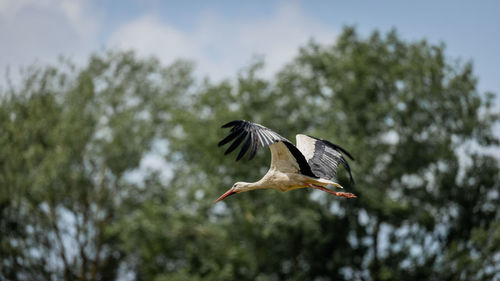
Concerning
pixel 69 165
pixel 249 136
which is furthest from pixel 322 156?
pixel 69 165

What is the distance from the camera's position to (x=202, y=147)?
18.2 metres

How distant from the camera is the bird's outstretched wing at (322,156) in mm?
6363

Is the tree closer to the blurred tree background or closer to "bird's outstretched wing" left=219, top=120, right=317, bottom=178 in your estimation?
the blurred tree background

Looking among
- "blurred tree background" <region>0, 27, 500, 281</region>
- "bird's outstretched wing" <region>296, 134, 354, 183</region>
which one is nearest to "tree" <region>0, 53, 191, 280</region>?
"blurred tree background" <region>0, 27, 500, 281</region>

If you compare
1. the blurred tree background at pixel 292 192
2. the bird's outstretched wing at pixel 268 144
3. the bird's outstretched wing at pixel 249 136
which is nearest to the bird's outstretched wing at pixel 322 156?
the bird's outstretched wing at pixel 268 144

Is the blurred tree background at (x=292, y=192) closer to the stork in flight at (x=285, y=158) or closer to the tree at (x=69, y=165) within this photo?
the tree at (x=69, y=165)

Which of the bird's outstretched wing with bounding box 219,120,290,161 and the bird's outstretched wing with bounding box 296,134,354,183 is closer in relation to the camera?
the bird's outstretched wing with bounding box 219,120,290,161

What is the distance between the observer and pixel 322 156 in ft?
22.2

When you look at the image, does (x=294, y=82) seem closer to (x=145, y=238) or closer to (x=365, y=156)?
(x=365, y=156)

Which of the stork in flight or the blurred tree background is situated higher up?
the blurred tree background

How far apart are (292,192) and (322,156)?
33.5ft

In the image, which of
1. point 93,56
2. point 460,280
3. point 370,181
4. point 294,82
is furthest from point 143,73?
point 460,280

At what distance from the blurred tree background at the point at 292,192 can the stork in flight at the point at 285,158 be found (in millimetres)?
9493

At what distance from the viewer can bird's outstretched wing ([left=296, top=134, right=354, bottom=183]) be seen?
6.36 meters
